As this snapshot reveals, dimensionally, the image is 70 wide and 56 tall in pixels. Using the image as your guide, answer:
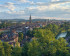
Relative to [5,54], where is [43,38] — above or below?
above

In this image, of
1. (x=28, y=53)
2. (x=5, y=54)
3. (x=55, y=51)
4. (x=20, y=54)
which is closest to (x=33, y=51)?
(x=28, y=53)

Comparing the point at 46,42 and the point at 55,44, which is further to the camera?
the point at 46,42

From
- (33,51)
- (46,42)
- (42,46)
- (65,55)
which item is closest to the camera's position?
(65,55)

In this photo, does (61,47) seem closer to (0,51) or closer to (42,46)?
(42,46)

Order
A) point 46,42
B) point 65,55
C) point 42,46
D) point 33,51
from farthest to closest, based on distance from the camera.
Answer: point 46,42
point 42,46
point 33,51
point 65,55

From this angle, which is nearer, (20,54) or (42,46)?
(20,54)

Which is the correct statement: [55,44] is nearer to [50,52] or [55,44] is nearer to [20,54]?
[50,52]

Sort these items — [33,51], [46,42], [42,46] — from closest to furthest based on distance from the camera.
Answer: [33,51] < [42,46] < [46,42]

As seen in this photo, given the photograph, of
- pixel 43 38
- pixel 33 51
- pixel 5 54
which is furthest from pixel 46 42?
pixel 5 54

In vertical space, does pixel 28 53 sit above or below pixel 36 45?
below
